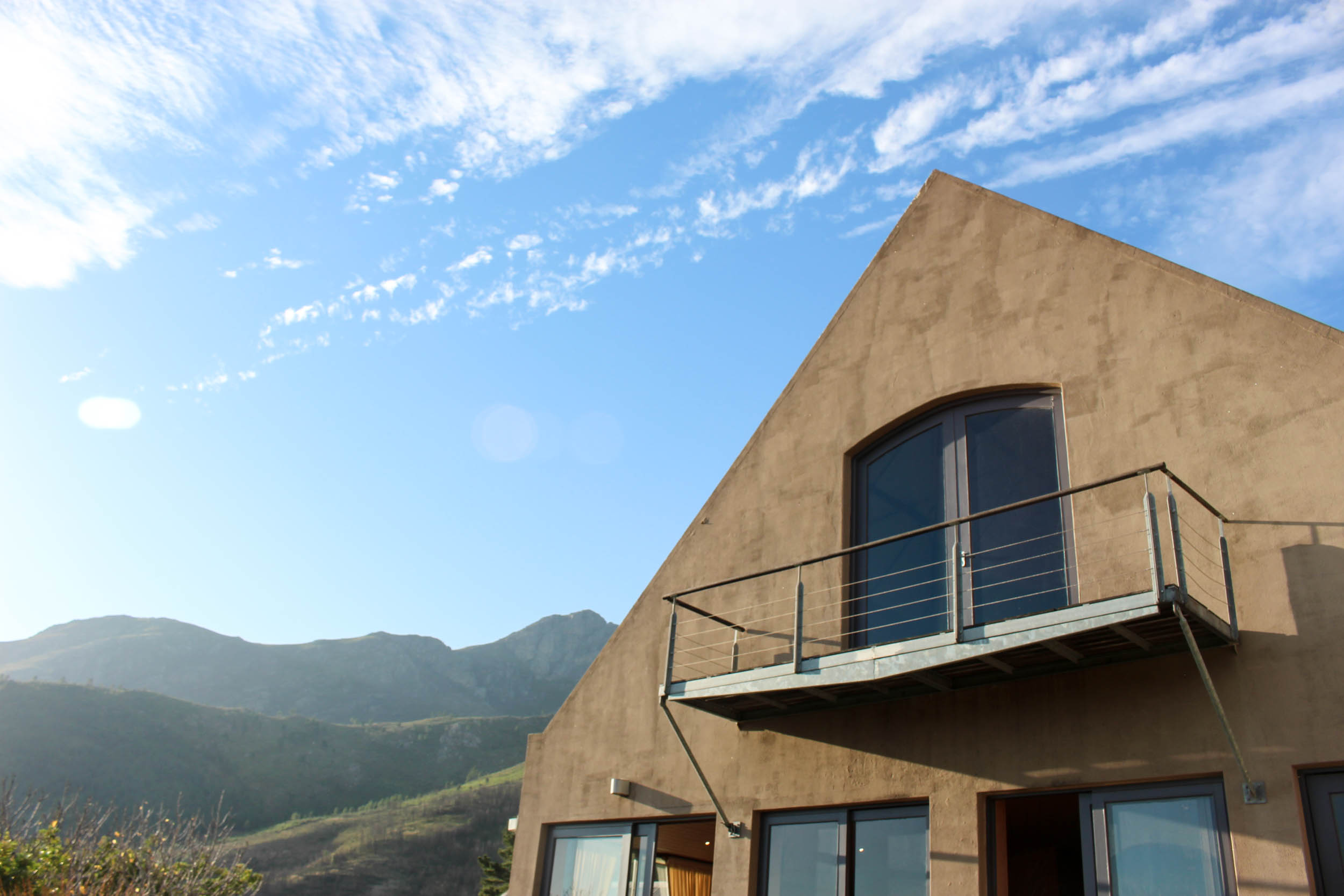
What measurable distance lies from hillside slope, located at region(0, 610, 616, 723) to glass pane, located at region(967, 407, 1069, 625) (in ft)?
361

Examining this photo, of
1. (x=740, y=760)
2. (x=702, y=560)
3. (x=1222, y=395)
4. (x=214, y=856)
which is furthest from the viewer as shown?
(x=214, y=856)

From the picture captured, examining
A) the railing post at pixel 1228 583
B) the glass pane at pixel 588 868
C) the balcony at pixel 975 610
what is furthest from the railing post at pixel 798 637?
the glass pane at pixel 588 868

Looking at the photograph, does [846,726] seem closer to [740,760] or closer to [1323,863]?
[740,760]

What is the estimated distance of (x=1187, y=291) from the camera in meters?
7.16

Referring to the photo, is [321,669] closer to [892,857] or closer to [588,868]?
[588,868]

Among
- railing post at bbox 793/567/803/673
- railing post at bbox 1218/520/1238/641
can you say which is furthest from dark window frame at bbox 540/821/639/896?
railing post at bbox 1218/520/1238/641

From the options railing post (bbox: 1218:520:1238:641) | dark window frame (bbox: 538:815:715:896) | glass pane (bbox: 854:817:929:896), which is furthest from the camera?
dark window frame (bbox: 538:815:715:896)

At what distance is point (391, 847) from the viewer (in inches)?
2250

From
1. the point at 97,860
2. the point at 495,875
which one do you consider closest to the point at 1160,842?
the point at 97,860

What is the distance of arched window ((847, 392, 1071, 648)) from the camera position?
7488 millimetres

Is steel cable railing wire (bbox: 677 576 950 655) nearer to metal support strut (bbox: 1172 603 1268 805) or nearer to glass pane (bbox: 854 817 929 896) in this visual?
glass pane (bbox: 854 817 929 896)

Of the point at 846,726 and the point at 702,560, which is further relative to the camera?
the point at 702,560

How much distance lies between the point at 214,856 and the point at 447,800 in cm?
5321

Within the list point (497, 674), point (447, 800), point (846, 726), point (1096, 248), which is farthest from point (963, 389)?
point (497, 674)
